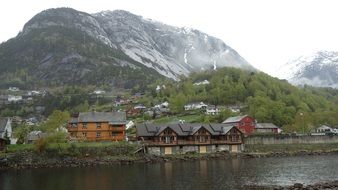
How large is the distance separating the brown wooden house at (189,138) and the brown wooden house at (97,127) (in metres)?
7.07

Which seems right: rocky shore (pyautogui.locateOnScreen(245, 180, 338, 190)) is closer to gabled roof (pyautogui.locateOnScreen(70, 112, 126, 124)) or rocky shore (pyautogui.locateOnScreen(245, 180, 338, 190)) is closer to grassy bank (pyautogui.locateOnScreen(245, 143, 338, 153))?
grassy bank (pyautogui.locateOnScreen(245, 143, 338, 153))

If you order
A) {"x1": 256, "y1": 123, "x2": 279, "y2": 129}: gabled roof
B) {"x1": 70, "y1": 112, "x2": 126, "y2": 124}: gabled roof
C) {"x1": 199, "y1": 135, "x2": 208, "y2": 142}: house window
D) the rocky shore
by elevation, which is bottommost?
the rocky shore

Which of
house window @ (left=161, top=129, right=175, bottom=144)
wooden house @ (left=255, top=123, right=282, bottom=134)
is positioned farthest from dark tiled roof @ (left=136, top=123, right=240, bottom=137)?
wooden house @ (left=255, top=123, right=282, bottom=134)

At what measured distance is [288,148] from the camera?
105 meters

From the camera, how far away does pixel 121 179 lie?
56.7 metres

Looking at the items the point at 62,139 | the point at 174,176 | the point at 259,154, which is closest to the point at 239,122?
the point at 259,154

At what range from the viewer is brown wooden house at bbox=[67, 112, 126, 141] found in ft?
334

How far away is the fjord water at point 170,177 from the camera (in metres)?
50.9

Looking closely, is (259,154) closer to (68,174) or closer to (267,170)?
(267,170)

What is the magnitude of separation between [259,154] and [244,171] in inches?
1324

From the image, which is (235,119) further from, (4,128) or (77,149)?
(4,128)

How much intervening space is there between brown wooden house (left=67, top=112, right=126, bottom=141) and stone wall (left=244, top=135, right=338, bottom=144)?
31462 mm

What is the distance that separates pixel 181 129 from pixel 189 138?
288 centimetres

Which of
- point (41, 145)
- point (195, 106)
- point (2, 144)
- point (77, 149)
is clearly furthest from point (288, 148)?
point (195, 106)
